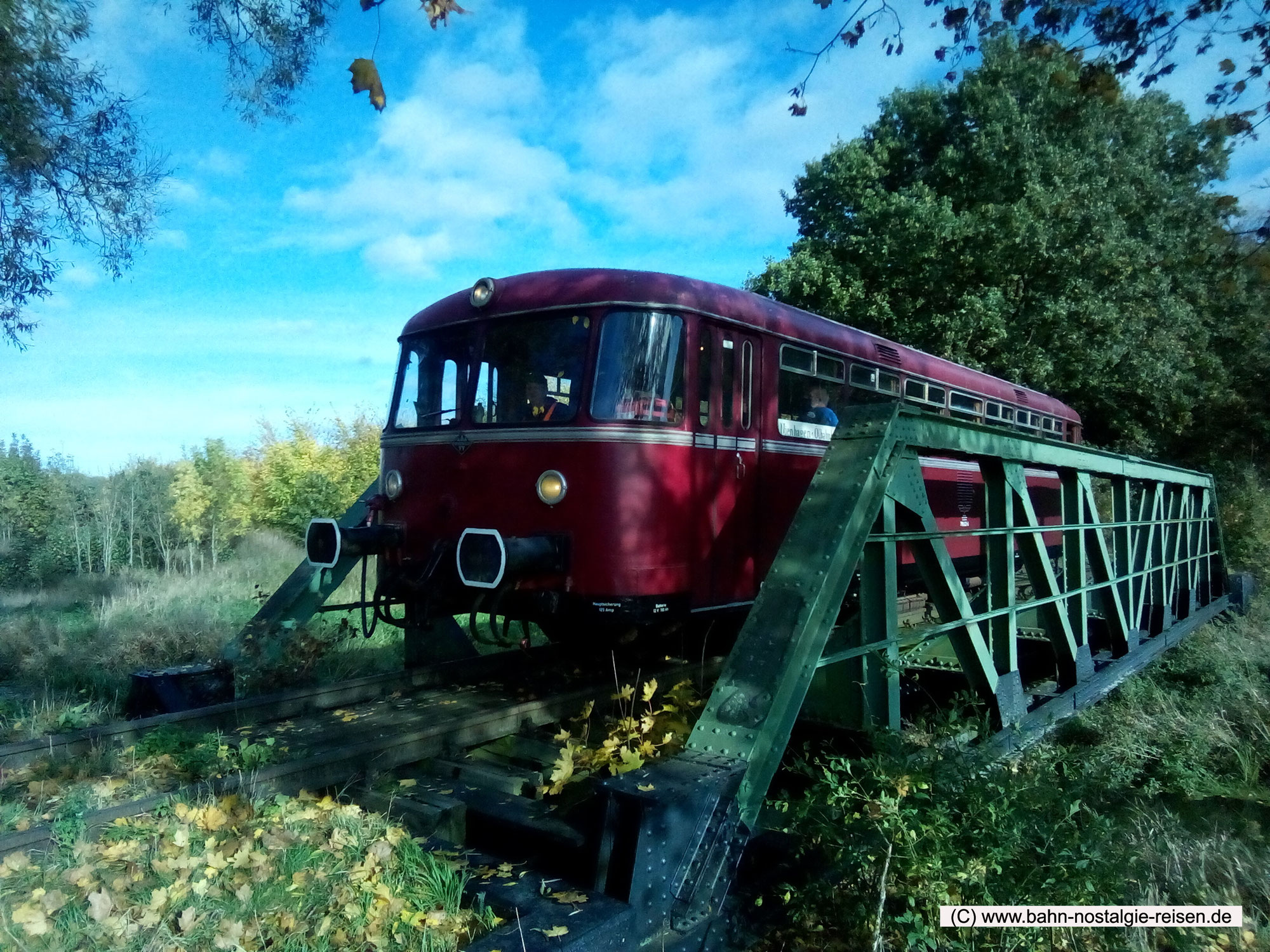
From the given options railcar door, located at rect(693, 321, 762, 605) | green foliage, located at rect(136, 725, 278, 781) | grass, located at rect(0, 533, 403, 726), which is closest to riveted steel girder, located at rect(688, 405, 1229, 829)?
railcar door, located at rect(693, 321, 762, 605)

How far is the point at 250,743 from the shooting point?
4.95m

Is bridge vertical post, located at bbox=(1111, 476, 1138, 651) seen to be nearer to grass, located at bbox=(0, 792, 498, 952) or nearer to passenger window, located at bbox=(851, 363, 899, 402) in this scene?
passenger window, located at bbox=(851, 363, 899, 402)

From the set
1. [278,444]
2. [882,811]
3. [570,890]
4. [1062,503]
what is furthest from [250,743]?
[278,444]

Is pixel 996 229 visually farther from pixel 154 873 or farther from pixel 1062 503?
pixel 154 873

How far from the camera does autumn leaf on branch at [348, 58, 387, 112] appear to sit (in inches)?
176

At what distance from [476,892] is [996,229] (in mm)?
18005

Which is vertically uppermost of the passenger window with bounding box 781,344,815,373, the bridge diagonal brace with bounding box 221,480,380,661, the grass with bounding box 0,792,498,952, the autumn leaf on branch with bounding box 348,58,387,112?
the autumn leaf on branch with bounding box 348,58,387,112

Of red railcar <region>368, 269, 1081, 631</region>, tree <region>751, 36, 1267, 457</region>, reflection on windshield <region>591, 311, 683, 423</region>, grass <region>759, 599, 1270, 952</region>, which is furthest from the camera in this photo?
tree <region>751, 36, 1267, 457</region>

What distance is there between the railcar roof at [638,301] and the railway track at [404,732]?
2.59 metres

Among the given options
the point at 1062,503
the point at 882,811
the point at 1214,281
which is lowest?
the point at 882,811

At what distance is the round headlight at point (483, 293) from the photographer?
6.14 metres

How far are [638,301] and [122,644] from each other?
5.56 metres

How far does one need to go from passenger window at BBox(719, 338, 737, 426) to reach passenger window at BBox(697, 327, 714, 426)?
14 cm

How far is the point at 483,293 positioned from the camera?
20.2 feet
